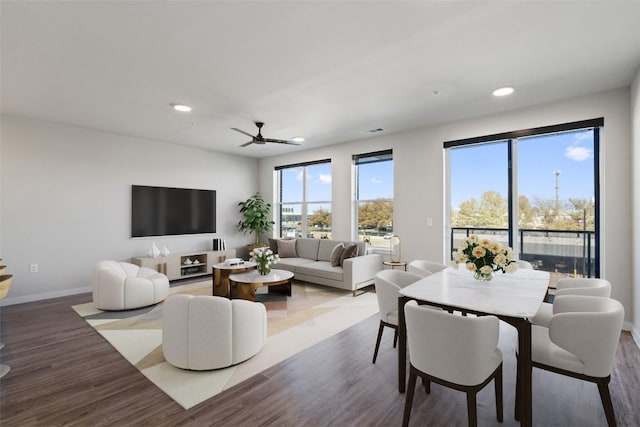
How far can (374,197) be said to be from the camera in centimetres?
584

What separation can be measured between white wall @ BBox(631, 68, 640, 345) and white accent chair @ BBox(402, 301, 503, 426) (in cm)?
263

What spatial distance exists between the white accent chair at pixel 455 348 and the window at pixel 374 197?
12.8ft

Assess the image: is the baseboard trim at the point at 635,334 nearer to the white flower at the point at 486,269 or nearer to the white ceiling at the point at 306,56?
the white flower at the point at 486,269

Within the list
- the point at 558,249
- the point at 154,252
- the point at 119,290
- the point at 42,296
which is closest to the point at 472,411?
the point at 558,249

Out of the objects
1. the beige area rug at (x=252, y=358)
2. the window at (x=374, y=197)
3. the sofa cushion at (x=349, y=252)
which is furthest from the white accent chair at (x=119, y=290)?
the window at (x=374, y=197)

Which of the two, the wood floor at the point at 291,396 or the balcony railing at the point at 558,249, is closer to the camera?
the wood floor at the point at 291,396

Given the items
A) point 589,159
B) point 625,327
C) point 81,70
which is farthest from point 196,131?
point 625,327

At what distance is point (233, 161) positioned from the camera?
23.6 ft

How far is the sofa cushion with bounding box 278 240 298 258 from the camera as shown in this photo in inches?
245

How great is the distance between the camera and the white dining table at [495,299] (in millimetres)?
1720

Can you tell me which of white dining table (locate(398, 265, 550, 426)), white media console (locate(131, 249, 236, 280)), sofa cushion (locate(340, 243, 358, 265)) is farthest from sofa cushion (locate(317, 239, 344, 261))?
white dining table (locate(398, 265, 550, 426))

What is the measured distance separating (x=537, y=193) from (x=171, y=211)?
6.19m

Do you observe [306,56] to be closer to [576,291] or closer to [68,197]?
[576,291]

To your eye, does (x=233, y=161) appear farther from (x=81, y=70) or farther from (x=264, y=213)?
(x=81, y=70)
